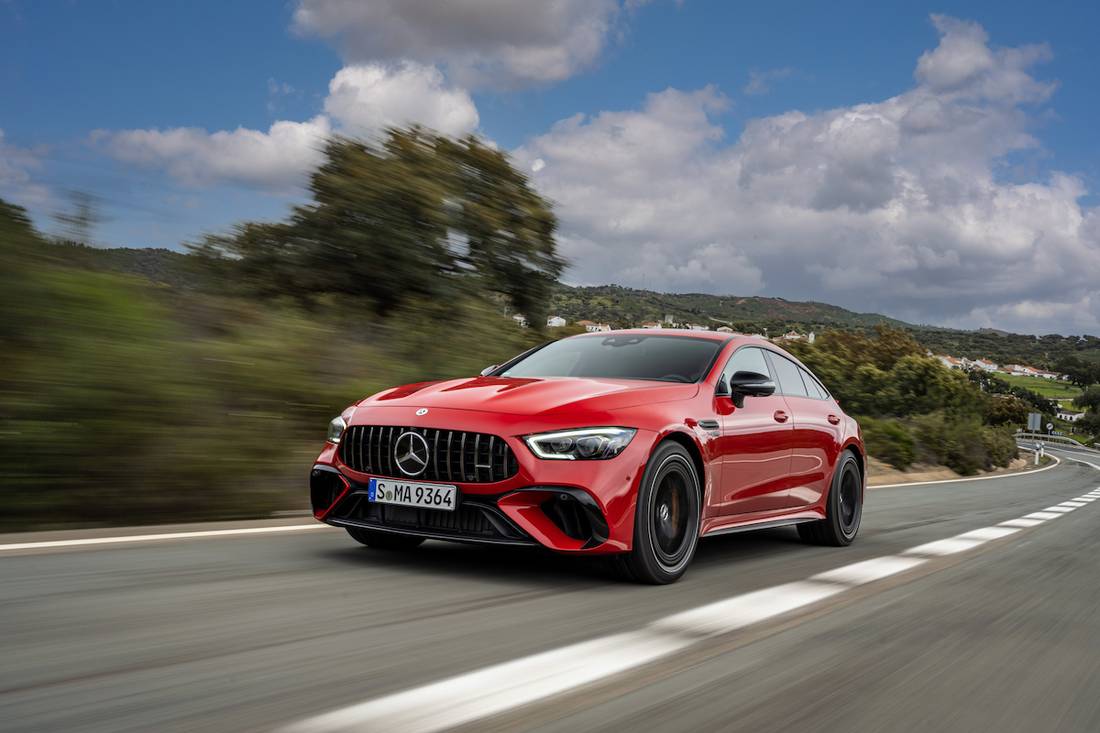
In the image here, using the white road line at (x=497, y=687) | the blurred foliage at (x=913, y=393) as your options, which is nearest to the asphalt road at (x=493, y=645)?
the white road line at (x=497, y=687)

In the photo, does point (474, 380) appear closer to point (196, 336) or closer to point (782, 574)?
point (782, 574)

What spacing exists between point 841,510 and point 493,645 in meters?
4.88

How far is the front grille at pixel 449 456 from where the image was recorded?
514cm

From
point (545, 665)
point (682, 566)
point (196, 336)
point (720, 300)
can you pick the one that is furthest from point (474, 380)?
point (720, 300)

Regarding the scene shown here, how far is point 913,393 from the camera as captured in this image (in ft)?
212

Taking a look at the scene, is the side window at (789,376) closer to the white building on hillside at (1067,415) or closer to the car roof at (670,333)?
the car roof at (670,333)

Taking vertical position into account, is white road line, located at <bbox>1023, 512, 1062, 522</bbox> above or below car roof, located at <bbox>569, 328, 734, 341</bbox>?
below

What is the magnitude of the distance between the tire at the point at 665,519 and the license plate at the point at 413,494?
91 cm

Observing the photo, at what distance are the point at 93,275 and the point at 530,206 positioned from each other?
1009 cm

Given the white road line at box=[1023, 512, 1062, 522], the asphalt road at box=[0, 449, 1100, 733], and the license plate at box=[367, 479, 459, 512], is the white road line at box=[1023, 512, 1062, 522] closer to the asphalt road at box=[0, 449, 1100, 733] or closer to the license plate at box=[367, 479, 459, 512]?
the asphalt road at box=[0, 449, 1100, 733]

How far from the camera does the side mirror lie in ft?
20.7

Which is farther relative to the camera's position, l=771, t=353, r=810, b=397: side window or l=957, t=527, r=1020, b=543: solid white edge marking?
l=957, t=527, r=1020, b=543: solid white edge marking

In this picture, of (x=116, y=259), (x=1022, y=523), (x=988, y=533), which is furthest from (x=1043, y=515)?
(x=116, y=259)

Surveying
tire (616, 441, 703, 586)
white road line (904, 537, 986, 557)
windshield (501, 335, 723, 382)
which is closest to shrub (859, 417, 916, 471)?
white road line (904, 537, 986, 557)
